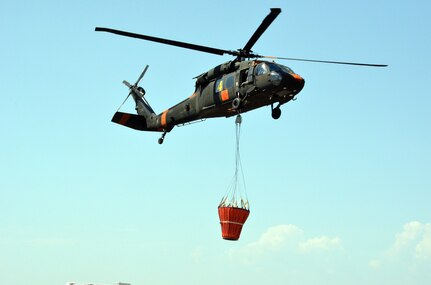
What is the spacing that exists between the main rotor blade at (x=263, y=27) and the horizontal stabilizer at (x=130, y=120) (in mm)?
12043

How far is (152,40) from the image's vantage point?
30.0m

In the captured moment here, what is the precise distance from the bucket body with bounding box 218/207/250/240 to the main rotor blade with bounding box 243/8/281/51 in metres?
8.07

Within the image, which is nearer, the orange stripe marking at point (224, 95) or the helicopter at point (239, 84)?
the helicopter at point (239, 84)

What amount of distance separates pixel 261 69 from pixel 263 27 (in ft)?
6.66

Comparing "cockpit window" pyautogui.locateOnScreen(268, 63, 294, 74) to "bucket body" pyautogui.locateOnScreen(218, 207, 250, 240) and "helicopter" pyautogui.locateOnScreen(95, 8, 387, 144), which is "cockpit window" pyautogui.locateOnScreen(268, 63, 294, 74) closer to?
"helicopter" pyautogui.locateOnScreen(95, 8, 387, 144)

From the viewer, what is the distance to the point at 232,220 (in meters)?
28.5

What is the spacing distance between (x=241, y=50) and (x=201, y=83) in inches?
140

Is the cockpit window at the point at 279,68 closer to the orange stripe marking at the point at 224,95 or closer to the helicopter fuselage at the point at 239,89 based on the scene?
the helicopter fuselage at the point at 239,89

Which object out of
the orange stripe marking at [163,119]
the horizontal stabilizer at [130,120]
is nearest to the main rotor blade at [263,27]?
the orange stripe marking at [163,119]

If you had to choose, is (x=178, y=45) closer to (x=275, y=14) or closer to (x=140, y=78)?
(x=275, y=14)

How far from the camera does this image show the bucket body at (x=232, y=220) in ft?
93.5

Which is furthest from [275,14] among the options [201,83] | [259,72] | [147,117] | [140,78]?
[140,78]

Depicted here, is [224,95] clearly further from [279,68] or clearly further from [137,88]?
[137,88]

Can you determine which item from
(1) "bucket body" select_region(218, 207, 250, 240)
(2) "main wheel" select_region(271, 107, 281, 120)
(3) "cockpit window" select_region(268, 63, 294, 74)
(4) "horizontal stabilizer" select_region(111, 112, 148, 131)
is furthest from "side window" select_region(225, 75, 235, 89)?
(4) "horizontal stabilizer" select_region(111, 112, 148, 131)
